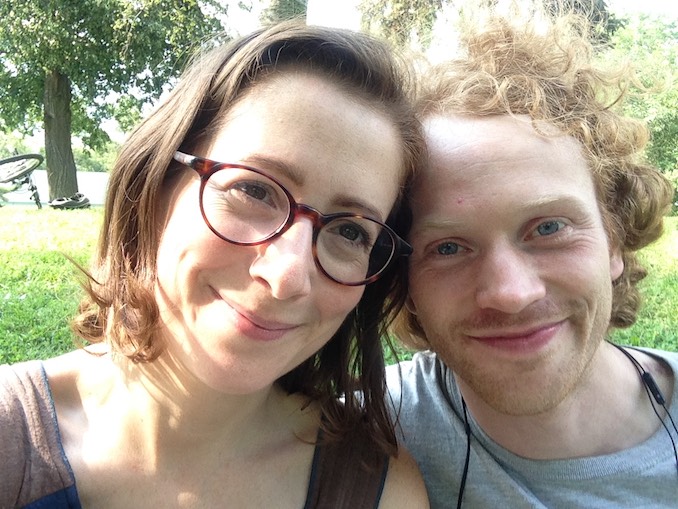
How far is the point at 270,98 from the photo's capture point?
5.02ft

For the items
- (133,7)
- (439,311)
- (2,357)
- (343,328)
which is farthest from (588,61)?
(133,7)

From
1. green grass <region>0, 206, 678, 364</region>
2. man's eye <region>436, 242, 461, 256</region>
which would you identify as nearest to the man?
man's eye <region>436, 242, 461, 256</region>

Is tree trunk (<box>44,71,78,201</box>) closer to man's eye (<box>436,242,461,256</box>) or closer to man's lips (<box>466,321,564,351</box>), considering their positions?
man's eye (<box>436,242,461,256</box>)

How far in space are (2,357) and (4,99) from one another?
39.2 feet

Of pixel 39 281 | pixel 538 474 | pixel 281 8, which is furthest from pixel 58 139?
pixel 538 474

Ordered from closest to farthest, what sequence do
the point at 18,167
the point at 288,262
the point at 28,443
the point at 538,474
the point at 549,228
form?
the point at 288,262 → the point at 28,443 → the point at 549,228 → the point at 538,474 → the point at 18,167

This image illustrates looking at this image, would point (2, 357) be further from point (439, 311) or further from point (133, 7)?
point (133, 7)

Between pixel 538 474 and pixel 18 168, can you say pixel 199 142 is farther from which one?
pixel 18 168

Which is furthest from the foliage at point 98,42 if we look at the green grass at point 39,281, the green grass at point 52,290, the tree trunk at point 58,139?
the green grass at point 52,290

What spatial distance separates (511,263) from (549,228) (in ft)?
0.65

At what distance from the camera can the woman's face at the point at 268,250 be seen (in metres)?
1.41

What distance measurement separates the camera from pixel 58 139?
40.5ft

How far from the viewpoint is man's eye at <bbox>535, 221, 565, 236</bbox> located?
1795 mm

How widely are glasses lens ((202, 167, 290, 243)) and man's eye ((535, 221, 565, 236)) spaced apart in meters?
0.85
